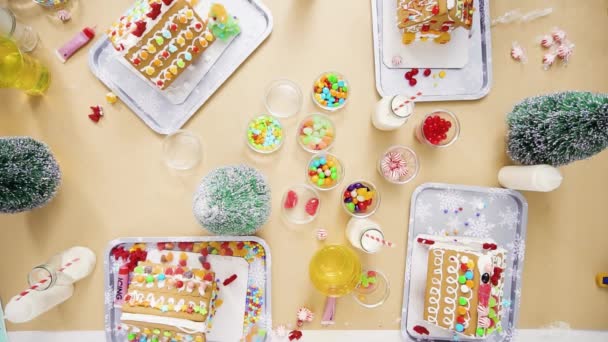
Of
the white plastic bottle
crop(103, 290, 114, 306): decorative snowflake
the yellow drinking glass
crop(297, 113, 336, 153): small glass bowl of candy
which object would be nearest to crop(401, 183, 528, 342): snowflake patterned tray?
Answer: the yellow drinking glass

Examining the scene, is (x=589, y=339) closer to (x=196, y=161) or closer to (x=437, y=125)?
(x=437, y=125)

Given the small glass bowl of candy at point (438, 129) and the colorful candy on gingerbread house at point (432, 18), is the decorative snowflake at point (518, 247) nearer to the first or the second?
the small glass bowl of candy at point (438, 129)

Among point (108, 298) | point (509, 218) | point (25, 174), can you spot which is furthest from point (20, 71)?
point (509, 218)

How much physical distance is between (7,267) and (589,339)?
5.92 feet

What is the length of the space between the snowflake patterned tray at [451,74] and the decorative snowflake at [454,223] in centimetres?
37

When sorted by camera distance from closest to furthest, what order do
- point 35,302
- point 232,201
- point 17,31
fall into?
1. point 232,201
2. point 35,302
3. point 17,31

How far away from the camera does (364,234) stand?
1.17 metres

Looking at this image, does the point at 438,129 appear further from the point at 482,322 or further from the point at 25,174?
the point at 25,174

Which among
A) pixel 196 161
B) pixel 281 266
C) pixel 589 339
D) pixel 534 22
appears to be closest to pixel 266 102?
pixel 196 161

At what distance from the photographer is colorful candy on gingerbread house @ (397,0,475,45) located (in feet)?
3.72

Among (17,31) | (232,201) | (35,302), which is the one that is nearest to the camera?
(232,201)

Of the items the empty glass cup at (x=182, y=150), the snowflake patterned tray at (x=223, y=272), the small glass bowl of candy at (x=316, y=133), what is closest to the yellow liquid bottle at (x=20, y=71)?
the empty glass cup at (x=182, y=150)

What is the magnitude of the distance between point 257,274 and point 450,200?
0.64m

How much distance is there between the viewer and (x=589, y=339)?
131cm
